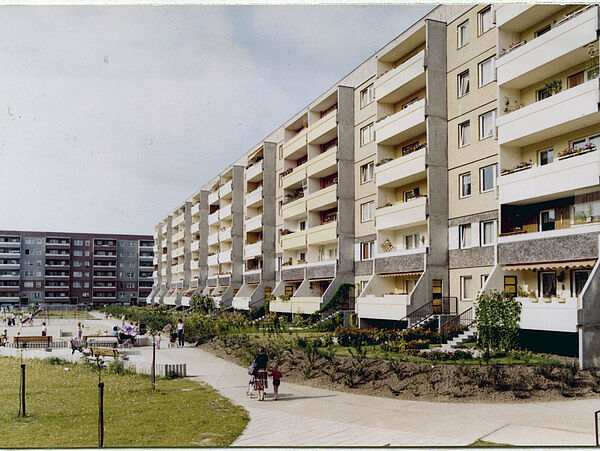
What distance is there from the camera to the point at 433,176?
1192 inches

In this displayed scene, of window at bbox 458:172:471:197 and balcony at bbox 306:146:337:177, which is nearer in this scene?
window at bbox 458:172:471:197

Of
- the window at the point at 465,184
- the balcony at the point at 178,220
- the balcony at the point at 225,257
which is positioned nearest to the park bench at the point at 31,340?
the window at the point at 465,184

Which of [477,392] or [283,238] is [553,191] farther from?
[283,238]

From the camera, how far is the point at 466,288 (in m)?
29.0

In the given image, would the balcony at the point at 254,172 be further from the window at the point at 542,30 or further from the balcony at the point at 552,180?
the balcony at the point at 552,180

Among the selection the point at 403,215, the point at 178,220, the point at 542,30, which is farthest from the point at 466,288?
the point at 178,220

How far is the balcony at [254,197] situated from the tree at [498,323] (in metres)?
36.9

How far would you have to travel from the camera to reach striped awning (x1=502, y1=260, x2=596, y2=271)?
21.0 metres

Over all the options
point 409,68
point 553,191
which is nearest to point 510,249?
point 553,191

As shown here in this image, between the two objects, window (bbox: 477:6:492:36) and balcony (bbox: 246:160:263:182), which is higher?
window (bbox: 477:6:492:36)

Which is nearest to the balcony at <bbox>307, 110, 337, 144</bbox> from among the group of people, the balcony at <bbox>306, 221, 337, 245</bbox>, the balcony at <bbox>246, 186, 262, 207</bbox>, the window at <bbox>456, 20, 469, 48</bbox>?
the balcony at <bbox>306, 221, 337, 245</bbox>

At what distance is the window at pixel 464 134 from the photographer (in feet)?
96.3

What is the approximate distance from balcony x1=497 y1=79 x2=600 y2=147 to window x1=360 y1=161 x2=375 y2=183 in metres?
13.9

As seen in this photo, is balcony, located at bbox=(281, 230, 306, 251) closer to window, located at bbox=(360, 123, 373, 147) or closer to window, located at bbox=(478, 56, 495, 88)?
window, located at bbox=(360, 123, 373, 147)
